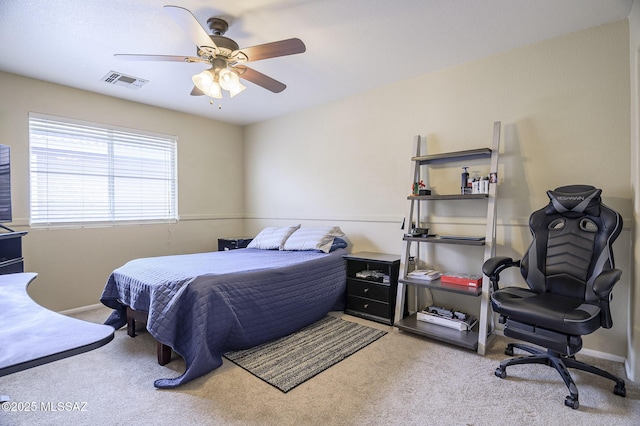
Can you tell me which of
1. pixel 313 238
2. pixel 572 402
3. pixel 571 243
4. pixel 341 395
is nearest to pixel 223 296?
pixel 341 395

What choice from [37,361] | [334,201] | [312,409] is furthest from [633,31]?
[37,361]

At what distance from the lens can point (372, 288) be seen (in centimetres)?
319

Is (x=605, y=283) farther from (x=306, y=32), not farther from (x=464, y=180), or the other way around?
(x=306, y=32)

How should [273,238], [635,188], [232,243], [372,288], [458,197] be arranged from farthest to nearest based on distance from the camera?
[232,243], [273,238], [372,288], [458,197], [635,188]

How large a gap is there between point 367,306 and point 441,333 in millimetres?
785

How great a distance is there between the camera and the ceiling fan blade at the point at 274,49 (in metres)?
1.97

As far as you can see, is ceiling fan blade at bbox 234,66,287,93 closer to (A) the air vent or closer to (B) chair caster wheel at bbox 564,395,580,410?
(A) the air vent

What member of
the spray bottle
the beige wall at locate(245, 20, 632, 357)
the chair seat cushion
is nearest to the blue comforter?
the beige wall at locate(245, 20, 632, 357)

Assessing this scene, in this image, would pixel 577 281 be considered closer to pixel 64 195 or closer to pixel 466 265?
pixel 466 265

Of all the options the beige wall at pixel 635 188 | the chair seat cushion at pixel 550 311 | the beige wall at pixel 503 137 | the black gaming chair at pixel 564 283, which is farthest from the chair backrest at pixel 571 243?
the beige wall at pixel 503 137

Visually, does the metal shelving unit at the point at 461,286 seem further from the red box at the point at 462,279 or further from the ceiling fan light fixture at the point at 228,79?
the ceiling fan light fixture at the point at 228,79

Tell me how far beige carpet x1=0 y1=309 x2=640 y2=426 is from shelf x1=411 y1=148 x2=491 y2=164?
1.62 m

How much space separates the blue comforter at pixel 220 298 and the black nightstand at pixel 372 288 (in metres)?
0.15

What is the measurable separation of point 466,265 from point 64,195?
13.9ft
